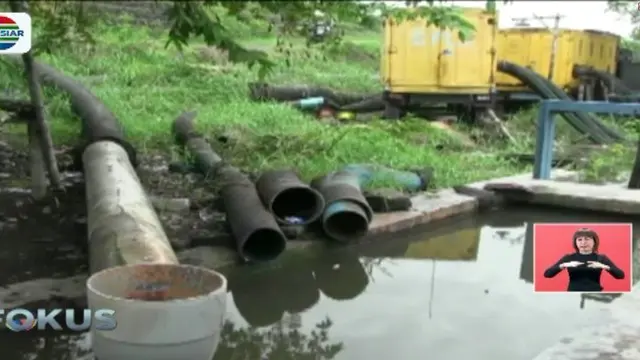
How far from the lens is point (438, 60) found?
11023 millimetres

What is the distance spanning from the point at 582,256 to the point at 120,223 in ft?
6.74

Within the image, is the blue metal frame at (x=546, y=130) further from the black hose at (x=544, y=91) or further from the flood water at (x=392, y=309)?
the black hose at (x=544, y=91)

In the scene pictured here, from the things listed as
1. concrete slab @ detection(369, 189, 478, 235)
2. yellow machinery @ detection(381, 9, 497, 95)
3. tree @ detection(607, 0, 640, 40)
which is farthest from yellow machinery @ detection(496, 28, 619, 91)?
tree @ detection(607, 0, 640, 40)

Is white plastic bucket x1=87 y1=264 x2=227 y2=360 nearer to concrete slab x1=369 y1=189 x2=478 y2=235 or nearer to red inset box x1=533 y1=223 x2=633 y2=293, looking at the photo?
red inset box x1=533 y1=223 x2=633 y2=293

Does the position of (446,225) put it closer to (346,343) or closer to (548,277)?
(346,343)

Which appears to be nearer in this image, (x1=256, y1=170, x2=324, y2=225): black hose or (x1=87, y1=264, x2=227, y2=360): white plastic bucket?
Result: (x1=87, y1=264, x2=227, y2=360): white plastic bucket

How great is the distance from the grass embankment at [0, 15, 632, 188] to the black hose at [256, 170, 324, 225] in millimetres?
662

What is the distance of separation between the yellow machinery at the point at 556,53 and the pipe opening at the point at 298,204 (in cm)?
Answer: 732

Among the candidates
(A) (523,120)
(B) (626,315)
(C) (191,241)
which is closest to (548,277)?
(B) (626,315)

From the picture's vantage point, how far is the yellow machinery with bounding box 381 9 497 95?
432 inches

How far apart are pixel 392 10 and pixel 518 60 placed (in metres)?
9.00

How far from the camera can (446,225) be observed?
6164 mm

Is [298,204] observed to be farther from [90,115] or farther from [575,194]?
[575,194]

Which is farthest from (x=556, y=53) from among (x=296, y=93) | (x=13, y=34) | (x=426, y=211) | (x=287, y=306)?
(x=13, y=34)
